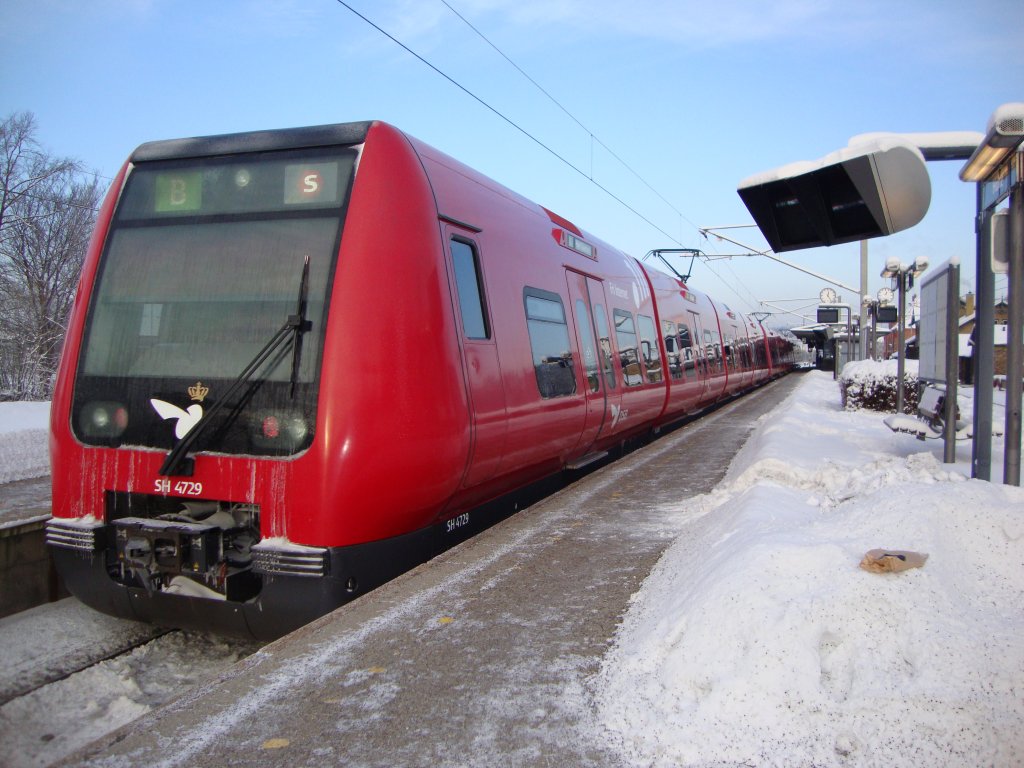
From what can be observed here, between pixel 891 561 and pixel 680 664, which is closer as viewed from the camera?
pixel 680 664

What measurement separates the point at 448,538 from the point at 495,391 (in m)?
1.08

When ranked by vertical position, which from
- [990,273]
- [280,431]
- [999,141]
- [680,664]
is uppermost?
[999,141]

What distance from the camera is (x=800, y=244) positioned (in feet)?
21.3

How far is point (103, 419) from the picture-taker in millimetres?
4715

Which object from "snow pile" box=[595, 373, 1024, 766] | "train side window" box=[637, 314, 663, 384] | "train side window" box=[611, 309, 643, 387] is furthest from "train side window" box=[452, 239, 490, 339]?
"train side window" box=[637, 314, 663, 384]

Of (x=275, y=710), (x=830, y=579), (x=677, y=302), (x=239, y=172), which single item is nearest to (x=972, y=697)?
(x=830, y=579)

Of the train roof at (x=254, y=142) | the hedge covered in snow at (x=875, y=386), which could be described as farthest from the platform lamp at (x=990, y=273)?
the hedge covered in snow at (x=875, y=386)

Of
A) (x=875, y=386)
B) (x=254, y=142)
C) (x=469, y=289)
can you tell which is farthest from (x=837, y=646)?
(x=875, y=386)

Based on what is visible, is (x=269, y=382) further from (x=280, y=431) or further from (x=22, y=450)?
(x=22, y=450)

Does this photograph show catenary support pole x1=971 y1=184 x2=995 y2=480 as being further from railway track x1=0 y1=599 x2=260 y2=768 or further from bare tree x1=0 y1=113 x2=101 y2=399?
bare tree x1=0 y1=113 x2=101 y2=399

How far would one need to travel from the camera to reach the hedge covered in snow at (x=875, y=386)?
50.8 ft

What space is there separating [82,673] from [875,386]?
15.1m

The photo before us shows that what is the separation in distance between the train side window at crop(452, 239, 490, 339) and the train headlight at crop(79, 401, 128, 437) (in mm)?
2087

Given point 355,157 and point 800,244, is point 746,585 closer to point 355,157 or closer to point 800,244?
point 355,157
